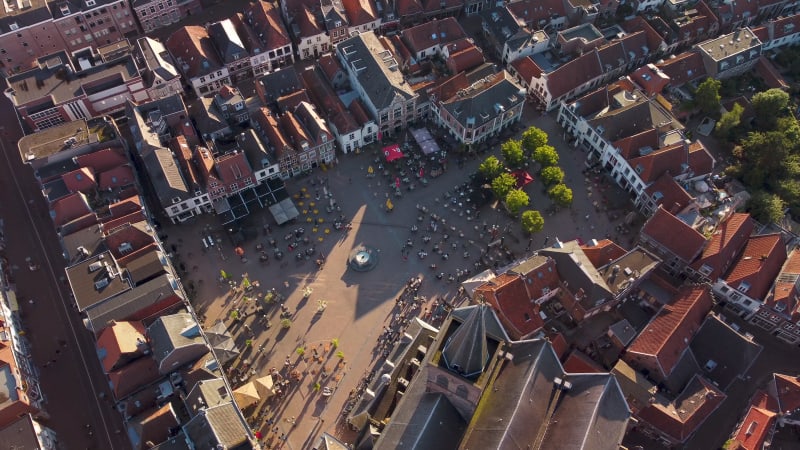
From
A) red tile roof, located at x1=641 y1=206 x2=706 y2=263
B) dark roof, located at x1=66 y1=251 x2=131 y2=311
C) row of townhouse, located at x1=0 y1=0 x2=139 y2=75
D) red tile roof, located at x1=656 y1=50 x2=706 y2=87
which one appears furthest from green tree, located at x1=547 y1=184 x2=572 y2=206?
row of townhouse, located at x1=0 y1=0 x2=139 y2=75

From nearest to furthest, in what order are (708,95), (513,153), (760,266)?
(760,266) < (513,153) < (708,95)

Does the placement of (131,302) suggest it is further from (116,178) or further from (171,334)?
(116,178)

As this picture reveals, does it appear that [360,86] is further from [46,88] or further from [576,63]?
[46,88]

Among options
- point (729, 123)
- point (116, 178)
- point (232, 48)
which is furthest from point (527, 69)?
point (116, 178)

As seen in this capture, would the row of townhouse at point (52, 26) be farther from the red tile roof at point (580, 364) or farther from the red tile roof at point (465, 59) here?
the red tile roof at point (580, 364)

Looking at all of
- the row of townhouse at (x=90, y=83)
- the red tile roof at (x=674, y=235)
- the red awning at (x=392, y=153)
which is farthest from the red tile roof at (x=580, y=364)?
the row of townhouse at (x=90, y=83)

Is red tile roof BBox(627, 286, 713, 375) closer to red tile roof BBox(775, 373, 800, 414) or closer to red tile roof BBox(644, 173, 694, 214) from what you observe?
red tile roof BBox(775, 373, 800, 414)
